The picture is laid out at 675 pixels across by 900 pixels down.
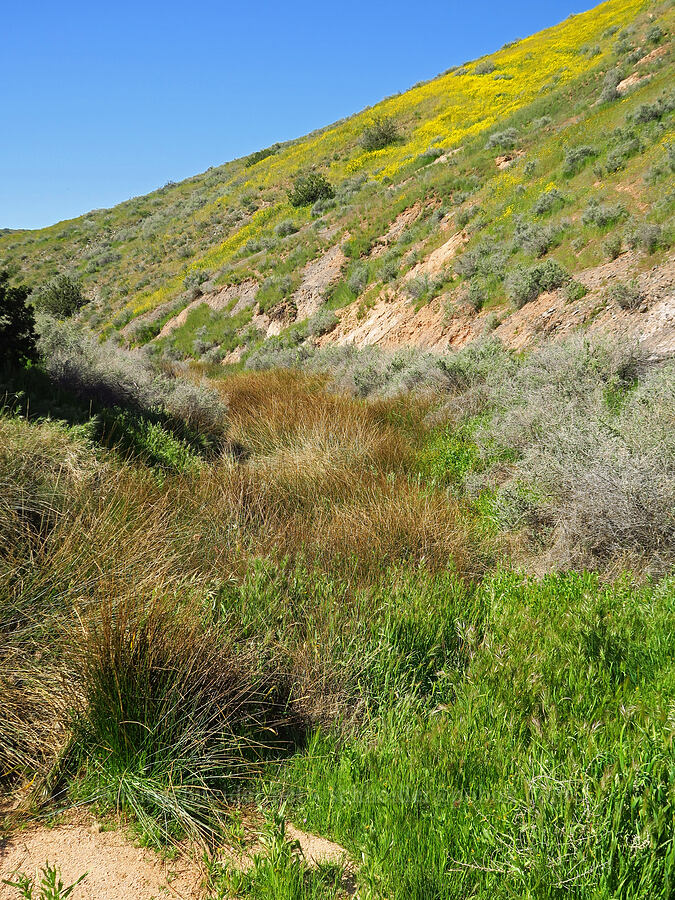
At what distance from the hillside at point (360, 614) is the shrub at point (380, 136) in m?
23.7

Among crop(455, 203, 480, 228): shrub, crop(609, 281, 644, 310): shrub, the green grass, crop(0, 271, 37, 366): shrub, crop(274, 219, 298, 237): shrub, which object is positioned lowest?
the green grass

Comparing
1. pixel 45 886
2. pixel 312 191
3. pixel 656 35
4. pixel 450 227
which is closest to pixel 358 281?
pixel 450 227

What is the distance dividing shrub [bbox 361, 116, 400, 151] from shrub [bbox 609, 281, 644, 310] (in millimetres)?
26725

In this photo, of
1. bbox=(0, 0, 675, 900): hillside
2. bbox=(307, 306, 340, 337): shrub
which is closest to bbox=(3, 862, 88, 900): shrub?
bbox=(0, 0, 675, 900): hillside

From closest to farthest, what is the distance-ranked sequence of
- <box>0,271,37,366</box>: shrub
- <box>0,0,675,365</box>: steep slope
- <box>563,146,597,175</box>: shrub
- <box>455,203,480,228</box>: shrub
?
1. <box>0,271,37,366</box>: shrub
2. <box>0,0,675,365</box>: steep slope
3. <box>563,146,597,175</box>: shrub
4. <box>455,203,480,228</box>: shrub

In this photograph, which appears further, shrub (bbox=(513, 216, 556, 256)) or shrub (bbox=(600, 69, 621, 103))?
shrub (bbox=(600, 69, 621, 103))

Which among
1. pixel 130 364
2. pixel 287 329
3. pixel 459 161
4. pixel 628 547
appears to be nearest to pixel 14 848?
pixel 628 547

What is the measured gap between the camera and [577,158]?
44.2 feet

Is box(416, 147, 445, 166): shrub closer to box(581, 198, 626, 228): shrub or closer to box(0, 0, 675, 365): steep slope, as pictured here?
box(0, 0, 675, 365): steep slope

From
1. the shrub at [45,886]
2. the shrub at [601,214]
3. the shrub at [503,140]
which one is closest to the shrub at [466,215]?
the shrub at [503,140]

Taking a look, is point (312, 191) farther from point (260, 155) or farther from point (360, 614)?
point (360, 614)

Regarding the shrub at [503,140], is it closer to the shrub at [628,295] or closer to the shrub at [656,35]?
the shrub at [656,35]

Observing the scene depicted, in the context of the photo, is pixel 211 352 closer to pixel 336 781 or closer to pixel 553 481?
pixel 553 481

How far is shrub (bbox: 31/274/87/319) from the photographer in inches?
1140
